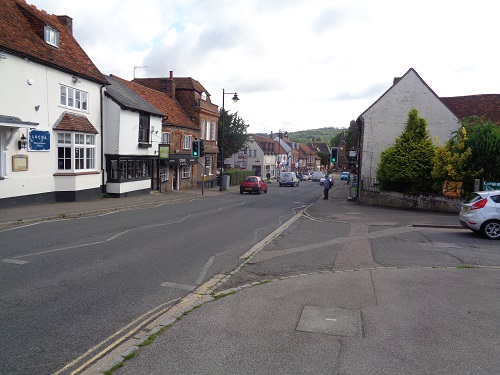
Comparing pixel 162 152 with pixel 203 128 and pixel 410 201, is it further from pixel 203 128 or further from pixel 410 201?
pixel 410 201

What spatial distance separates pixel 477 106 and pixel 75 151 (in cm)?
2735

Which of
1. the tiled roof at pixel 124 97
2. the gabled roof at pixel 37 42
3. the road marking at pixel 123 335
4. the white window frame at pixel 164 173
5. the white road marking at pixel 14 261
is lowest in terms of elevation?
the white road marking at pixel 14 261

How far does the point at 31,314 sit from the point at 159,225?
908 cm

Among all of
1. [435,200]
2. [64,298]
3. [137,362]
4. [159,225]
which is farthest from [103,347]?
[435,200]

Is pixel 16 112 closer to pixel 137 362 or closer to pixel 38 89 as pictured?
pixel 38 89

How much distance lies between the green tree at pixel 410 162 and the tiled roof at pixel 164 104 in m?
17.3

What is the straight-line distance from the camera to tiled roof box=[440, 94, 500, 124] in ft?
99.1

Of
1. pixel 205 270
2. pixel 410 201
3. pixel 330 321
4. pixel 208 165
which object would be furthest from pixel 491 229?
pixel 208 165

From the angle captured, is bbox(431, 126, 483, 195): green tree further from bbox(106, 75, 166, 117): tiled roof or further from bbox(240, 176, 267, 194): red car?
bbox(106, 75, 166, 117): tiled roof

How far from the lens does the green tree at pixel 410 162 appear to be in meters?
23.6

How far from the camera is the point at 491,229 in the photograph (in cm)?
1370

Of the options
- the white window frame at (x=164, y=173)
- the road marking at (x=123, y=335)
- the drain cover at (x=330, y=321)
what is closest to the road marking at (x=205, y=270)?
the road marking at (x=123, y=335)

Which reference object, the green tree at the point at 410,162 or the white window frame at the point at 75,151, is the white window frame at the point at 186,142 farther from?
the green tree at the point at 410,162

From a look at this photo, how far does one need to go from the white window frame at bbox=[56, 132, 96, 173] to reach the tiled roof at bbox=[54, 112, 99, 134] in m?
0.35
